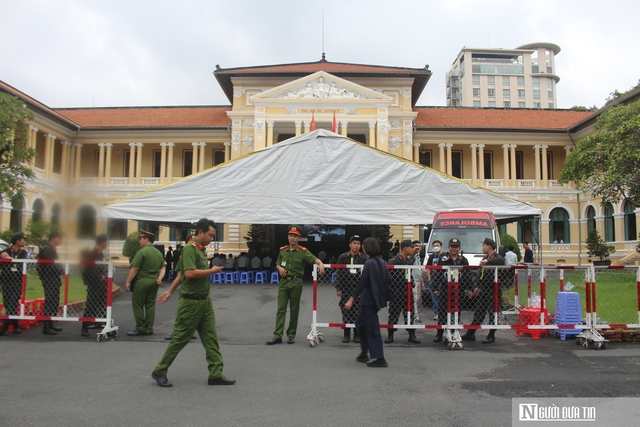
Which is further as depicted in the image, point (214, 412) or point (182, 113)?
point (182, 113)


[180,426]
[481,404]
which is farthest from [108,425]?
[481,404]

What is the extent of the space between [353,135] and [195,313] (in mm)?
33188

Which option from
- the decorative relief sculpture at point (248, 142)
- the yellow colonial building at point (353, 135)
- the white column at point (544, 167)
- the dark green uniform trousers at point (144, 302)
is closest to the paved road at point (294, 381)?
the dark green uniform trousers at point (144, 302)

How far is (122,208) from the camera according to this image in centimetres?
1377

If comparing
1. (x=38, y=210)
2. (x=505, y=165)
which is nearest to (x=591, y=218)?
(x=505, y=165)

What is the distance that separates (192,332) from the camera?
571 centimetres

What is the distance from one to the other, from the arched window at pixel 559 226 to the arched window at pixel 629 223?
6626mm

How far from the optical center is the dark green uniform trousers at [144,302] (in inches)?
350

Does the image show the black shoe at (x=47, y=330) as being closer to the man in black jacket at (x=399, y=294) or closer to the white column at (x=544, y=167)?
the man in black jacket at (x=399, y=294)

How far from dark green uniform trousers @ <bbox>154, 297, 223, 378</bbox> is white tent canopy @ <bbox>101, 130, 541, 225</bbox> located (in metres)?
8.30

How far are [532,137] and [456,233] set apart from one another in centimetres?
2791

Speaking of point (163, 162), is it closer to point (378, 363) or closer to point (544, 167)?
point (544, 167)

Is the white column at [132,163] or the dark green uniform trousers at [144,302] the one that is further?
the white column at [132,163]

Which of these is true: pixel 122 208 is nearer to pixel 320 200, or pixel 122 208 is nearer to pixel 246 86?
pixel 320 200
